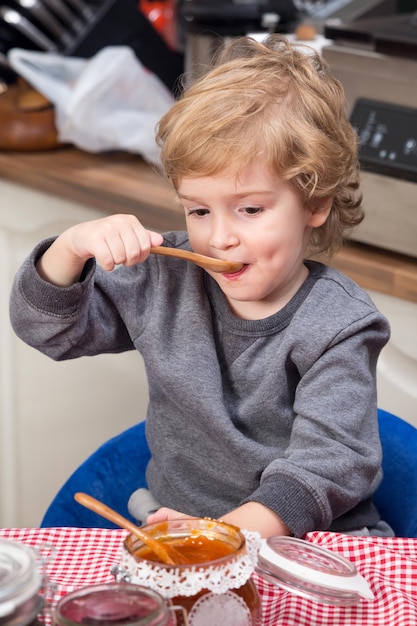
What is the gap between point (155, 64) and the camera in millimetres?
2008

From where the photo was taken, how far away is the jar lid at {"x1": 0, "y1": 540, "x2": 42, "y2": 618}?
518mm

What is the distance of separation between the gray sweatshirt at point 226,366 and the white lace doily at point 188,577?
12.8 inches

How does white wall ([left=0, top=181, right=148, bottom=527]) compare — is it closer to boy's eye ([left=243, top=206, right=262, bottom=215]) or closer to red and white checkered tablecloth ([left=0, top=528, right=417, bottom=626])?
boy's eye ([left=243, top=206, right=262, bottom=215])

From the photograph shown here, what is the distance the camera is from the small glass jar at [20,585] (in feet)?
1.70

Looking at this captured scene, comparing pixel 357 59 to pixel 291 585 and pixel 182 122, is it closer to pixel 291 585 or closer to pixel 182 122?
pixel 182 122

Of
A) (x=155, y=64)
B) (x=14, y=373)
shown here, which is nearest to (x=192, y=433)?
(x=14, y=373)

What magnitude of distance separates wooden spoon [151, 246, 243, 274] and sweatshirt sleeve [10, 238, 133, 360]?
111mm

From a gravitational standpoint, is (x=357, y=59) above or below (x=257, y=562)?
above

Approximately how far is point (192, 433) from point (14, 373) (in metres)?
0.88

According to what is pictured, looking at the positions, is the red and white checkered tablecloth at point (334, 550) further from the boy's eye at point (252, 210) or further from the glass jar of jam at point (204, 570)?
the boy's eye at point (252, 210)

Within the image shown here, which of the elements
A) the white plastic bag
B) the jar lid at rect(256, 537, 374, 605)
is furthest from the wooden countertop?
the jar lid at rect(256, 537, 374, 605)

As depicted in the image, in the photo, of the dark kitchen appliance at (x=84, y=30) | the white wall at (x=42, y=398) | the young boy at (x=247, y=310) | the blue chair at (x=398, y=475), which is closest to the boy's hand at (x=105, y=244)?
the young boy at (x=247, y=310)

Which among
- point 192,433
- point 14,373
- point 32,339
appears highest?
point 32,339

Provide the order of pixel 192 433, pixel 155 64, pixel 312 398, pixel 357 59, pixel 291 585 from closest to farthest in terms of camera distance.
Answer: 1. pixel 291 585
2. pixel 312 398
3. pixel 192 433
4. pixel 357 59
5. pixel 155 64
